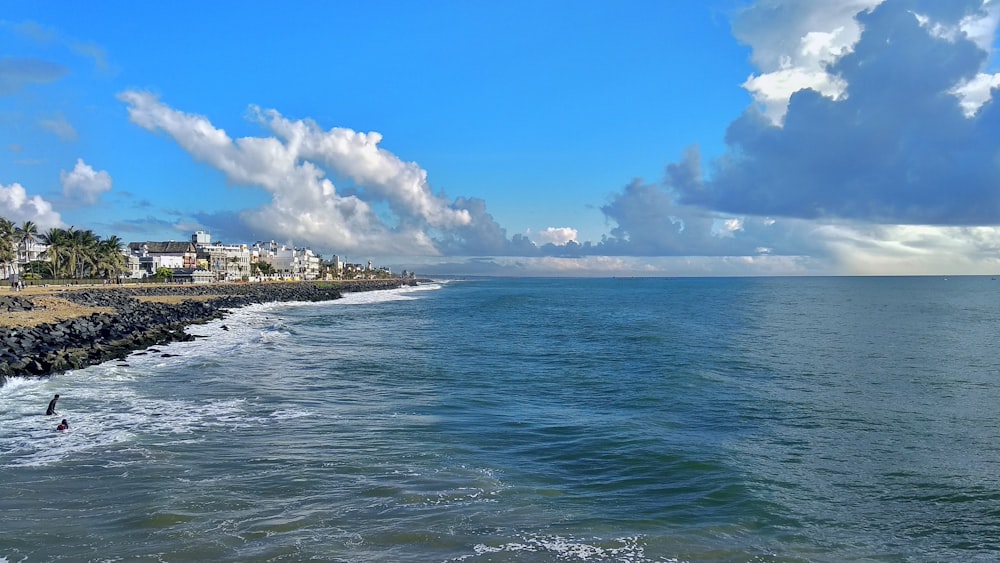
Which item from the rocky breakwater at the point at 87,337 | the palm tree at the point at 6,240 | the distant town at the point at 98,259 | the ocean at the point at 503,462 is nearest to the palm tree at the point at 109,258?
the distant town at the point at 98,259

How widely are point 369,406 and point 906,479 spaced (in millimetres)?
14048

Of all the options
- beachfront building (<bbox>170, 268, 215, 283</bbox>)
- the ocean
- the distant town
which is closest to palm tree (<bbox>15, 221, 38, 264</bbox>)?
the distant town

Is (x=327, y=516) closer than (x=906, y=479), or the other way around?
(x=327, y=516)

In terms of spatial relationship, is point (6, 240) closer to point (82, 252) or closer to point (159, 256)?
point (82, 252)

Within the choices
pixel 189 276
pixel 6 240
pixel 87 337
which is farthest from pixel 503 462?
pixel 189 276

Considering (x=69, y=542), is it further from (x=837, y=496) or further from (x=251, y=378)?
(x=251, y=378)

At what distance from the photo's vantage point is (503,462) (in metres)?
14.2

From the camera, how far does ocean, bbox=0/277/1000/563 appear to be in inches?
390

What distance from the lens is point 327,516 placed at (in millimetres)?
10680

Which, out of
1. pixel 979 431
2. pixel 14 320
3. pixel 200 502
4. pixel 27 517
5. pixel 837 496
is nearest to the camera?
pixel 27 517

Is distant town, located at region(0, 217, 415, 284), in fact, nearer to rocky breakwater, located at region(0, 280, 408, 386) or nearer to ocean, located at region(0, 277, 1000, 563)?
rocky breakwater, located at region(0, 280, 408, 386)

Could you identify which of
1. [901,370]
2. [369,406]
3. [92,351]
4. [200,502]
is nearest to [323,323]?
[92,351]

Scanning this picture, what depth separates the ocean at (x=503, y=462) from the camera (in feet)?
32.5

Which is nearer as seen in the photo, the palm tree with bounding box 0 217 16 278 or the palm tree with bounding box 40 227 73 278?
the palm tree with bounding box 0 217 16 278
